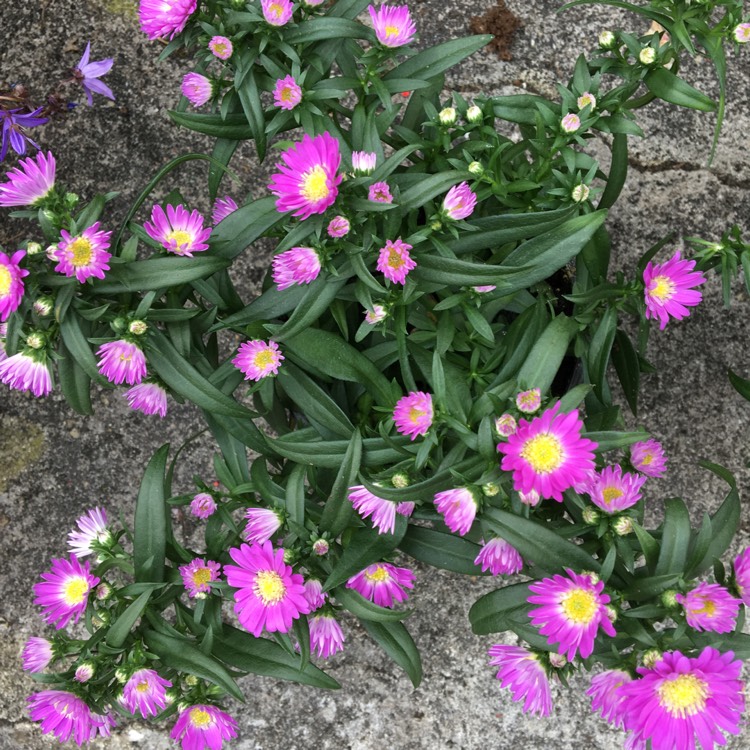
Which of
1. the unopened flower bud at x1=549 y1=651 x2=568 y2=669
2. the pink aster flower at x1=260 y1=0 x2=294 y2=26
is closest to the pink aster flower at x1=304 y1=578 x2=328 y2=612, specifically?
the unopened flower bud at x1=549 y1=651 x2=568 y2=669

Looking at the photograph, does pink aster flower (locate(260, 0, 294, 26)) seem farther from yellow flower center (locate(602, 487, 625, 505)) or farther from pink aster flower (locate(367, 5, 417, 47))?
yellow flower center (locate(602, 487, 625, 505))

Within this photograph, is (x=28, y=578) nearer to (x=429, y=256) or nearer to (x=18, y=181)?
(x=18, y=181)

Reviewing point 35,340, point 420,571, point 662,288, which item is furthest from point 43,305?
point 420,571

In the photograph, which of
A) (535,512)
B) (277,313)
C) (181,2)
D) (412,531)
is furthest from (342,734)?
(181,2)

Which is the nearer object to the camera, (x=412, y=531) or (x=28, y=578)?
(x=412, y=531)

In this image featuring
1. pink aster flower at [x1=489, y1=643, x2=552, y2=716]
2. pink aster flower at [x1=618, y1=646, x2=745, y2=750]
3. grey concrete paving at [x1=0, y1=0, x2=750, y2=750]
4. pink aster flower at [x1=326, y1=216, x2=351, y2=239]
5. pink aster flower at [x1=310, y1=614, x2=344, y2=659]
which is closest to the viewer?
pink aster flower at [x1=618, y1=646, x2=745, y2=750]

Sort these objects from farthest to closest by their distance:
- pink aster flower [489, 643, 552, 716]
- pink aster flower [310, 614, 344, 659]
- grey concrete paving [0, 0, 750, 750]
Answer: grey concrete paving [0, 0, 750, 750] < pink aster flower [310, 614, 344, 659] < pink aster flower [489, 643, 552, 716]

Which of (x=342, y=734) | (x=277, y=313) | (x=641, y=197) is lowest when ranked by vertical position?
(x=342, y=734)
